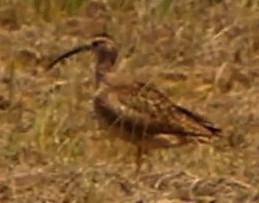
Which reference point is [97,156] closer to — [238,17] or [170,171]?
[170,171]

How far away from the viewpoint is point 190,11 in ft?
33.9

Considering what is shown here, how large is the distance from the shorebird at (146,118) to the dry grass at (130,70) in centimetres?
9

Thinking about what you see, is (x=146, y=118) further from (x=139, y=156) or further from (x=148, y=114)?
(x=139, y=156)

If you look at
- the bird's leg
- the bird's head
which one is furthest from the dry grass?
the bird's head

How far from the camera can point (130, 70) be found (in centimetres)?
938

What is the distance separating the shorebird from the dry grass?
0.31 ft

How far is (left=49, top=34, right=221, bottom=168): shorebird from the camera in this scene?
807 centimetres

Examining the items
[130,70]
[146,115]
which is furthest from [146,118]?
[130,70]

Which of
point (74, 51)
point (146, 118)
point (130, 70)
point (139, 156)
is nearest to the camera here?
point (139, 156)

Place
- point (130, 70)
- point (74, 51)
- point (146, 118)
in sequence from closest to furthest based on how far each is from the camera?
point (146, 118) < point (74, 51) < point (130, 70)

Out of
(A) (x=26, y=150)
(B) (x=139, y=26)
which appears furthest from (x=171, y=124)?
(B) (x=139, y=26)

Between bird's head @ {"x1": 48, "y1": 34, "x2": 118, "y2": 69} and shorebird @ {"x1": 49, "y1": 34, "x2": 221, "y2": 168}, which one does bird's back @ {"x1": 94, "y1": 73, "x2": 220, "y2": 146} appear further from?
bird's head @ {"x1": 48, "y1": 34, "x2": 118, "y2": 69}

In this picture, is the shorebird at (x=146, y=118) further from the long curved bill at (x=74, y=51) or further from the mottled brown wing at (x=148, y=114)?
the long curved bill at (x=74, y=51)

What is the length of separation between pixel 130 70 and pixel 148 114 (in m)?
1.24
